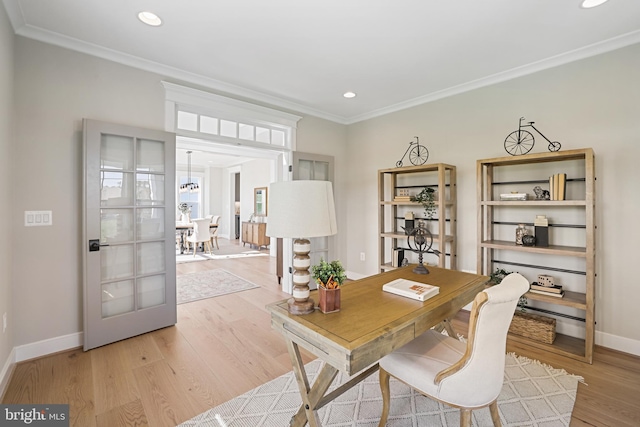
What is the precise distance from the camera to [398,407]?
188 centimetres

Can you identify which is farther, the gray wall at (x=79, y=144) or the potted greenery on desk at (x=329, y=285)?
the gray wall at (x=79, y=144)

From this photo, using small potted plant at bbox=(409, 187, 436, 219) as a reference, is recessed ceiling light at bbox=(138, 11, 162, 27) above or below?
above

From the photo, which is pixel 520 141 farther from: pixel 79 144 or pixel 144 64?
pixel 79 144

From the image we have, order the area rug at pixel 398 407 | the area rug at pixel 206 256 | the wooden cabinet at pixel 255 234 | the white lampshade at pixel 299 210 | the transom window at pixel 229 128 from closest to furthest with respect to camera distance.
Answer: the white lampshade at pixel 299 210 < the area rug at pixel 398 407 < the transom window at pixel 229 128 < the area rug at pixel 206 256 < the wooden cabinet at pixel 255 234

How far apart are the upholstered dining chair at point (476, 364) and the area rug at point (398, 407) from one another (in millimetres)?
414

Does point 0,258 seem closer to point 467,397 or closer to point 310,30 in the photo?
point 310,30

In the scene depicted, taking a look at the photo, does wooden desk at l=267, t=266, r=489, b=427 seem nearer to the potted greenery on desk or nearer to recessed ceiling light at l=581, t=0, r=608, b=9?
the potted greenery on desk

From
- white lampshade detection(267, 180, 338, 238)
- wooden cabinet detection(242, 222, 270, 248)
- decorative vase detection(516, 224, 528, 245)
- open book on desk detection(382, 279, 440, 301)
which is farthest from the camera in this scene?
wooden cabinet detection(242, 222, 270, 248)

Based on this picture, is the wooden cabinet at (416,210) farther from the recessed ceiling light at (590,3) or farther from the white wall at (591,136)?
the recessed ceiling light at (590,3)

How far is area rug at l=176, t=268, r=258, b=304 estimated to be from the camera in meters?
4.11

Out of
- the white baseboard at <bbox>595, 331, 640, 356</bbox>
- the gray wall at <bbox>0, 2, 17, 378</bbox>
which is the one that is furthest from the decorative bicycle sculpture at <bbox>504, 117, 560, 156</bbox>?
the gray wall at <bbox>0, 2, 17, 378</bbox>

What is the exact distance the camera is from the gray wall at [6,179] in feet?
6.52

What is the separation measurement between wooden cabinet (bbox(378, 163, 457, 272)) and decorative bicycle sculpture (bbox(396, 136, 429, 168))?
0.15 metres

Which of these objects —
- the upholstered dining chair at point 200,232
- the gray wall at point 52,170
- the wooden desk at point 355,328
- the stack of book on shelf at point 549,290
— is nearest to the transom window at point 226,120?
the gray wall at point 52,170
